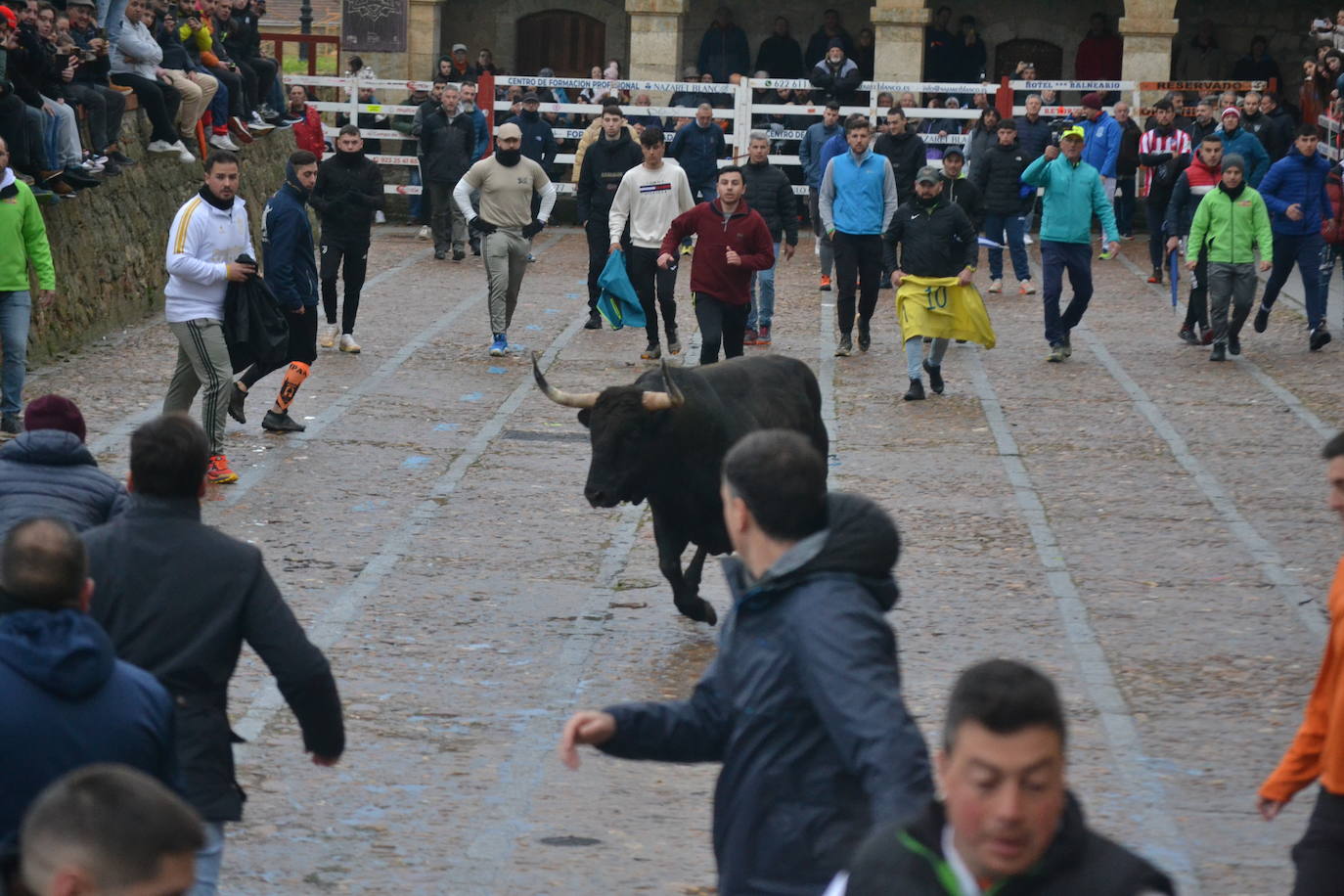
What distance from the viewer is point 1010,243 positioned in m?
21.4

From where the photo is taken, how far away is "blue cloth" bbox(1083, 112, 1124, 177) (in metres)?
25.3

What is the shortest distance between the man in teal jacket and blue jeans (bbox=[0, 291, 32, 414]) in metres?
8.37

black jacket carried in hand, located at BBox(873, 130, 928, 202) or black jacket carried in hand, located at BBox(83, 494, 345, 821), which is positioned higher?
black jacket carried in hand, located at BBox(873, 130, 928, 202)

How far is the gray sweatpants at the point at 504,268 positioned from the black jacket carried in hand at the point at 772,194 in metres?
2.25

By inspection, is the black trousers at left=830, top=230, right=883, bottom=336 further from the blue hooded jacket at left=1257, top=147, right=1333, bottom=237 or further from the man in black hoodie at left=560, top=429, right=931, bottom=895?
the man in black hoodie at left=560, top=429, right=931, bottom=895

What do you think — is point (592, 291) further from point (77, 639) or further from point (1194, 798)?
point (77, 639)

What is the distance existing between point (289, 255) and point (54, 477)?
287 inches

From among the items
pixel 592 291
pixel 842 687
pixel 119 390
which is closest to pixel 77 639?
pixel 842 687

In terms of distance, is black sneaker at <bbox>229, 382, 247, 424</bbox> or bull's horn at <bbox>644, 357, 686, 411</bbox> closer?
bull's horn at <bbox>644, 357, 686, 411</bbox>

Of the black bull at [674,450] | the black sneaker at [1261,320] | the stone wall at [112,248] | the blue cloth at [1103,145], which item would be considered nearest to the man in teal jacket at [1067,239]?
the black sneaker at [1261,320]

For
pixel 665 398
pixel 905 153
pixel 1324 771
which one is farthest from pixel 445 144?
pixel 1324 771

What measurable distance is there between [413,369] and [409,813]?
9531 mm

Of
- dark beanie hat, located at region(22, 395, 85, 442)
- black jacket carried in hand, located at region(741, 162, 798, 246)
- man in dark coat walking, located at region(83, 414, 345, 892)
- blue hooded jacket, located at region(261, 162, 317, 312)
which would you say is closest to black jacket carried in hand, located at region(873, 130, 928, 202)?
black jacket carried in hand, located at region(741, 162, 798, 246)

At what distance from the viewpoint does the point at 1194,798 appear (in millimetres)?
6984
